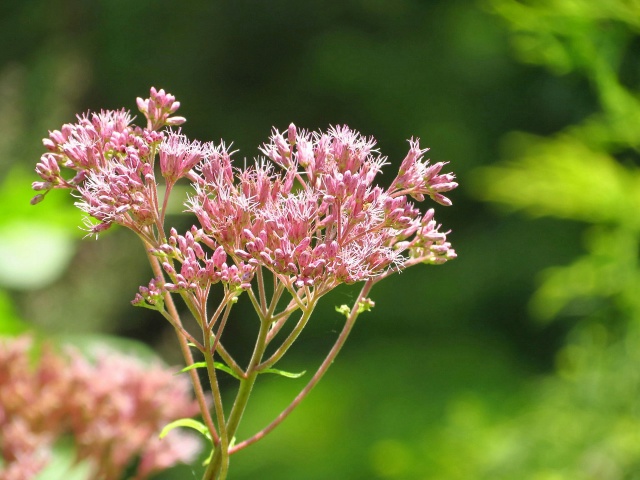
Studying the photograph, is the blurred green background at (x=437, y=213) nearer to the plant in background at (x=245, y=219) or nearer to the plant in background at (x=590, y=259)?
the plant in background at (x=590, y=259)

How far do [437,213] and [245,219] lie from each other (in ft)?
14.2

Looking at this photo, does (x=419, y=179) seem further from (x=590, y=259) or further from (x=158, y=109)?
(x=590, y=259)

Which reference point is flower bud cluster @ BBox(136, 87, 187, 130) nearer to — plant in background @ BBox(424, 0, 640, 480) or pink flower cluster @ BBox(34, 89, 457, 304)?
pink flower cluster @ BBox(34, 89, 457, 304)

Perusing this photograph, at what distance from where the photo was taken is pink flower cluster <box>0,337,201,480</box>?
1.08m

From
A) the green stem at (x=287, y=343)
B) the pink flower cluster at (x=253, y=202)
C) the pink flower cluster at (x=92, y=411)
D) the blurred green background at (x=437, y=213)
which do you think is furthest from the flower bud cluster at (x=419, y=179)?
the blurred green background at (x=437, y=213)

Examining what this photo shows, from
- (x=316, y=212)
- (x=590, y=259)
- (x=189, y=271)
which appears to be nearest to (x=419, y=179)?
(x=316, y=212)

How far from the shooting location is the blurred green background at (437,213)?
2.26 meters

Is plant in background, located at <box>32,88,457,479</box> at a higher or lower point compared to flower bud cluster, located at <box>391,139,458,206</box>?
lower

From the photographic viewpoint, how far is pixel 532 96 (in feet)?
15.6

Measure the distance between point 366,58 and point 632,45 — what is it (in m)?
3.41

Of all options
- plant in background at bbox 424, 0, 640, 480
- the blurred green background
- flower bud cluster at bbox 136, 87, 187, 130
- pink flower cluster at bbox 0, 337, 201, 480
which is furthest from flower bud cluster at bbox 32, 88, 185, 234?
plant in background at bbox 424, 0, 640, 480

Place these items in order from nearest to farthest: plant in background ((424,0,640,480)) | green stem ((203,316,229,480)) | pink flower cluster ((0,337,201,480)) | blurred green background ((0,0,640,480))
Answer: green stem ((203,316,229,480)) → pink flower cluster ((0,337,201,480)) → plant in background ((424,0,640,480)) → blurred green background ((0,0,640,480))

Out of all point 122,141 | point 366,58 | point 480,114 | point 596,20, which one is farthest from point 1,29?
point 122,141

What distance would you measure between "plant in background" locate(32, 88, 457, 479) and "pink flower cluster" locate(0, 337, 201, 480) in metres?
0.38
